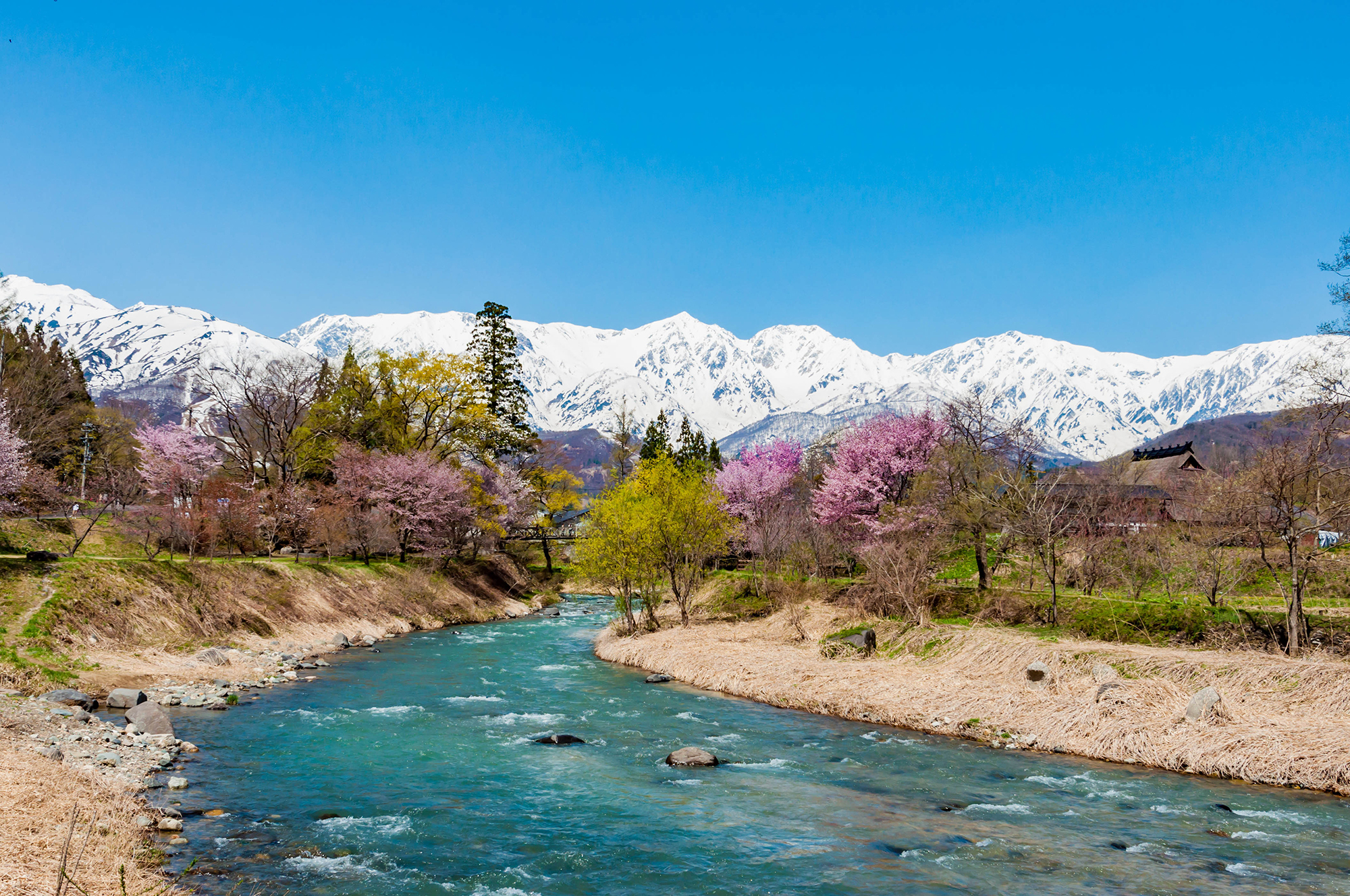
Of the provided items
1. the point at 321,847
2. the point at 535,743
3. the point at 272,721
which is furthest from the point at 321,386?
the point at 321,847

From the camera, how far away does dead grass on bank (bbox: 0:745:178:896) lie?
28.0 feet

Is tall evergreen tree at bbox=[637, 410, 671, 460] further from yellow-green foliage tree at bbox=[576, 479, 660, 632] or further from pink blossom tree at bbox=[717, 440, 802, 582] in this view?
yellow-green foliage tree at bbox=[576, 479, 660, 632]

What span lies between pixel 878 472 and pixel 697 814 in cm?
2806

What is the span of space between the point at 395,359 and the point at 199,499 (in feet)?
61.4

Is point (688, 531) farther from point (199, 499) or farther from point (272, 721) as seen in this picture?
point (199, 499)

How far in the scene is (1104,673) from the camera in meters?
20.2

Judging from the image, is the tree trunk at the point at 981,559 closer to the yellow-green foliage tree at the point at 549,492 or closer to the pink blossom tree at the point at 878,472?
the pink blossom tree at the point at 878,472

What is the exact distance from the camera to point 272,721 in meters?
20.8

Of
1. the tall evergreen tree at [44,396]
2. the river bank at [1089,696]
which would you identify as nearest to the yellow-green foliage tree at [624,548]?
the river bank at [1089,696]

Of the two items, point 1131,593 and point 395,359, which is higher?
point 395,359

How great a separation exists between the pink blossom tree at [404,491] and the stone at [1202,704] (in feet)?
146

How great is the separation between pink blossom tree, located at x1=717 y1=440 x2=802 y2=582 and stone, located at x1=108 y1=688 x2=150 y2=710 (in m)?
38.4

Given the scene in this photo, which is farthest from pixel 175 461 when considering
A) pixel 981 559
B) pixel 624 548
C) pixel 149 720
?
pixel 981 559

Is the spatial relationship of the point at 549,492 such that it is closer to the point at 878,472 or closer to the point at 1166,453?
the point at 878,472
